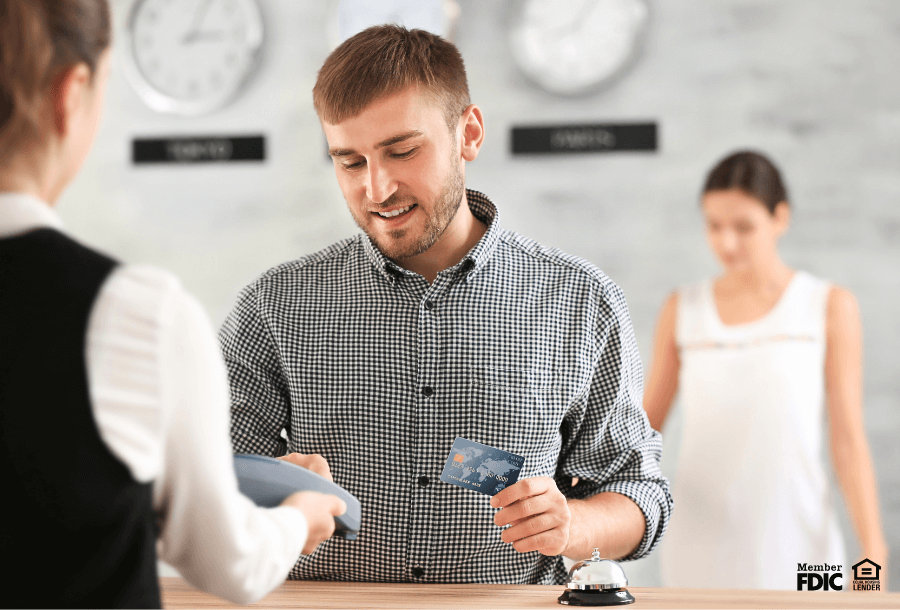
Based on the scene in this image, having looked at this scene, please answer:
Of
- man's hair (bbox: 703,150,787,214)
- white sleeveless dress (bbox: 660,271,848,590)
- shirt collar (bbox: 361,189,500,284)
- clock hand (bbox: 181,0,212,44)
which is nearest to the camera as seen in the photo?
shirt collar (bbox: 361,189,500,284)

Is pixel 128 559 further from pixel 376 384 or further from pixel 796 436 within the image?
pixel 796 436

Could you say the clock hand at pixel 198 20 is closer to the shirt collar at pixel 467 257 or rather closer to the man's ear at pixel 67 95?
the shirt collar at pixel 467 257

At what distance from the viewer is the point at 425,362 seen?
178 cm

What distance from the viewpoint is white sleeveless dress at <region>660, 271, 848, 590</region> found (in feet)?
9.82

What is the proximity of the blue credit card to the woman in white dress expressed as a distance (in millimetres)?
1814

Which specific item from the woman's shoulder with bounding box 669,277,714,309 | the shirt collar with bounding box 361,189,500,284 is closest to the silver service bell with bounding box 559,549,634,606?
the shirt collar with bounding box 361,189,500,284

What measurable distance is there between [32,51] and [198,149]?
3.25 meters

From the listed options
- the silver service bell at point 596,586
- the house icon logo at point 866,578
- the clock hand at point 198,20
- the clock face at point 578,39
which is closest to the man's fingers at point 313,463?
the silver service bell at point 596,586

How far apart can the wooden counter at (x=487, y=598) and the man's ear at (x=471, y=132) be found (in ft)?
3.12

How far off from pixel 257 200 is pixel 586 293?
7.75 feet

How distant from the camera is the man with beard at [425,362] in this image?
5.62ft

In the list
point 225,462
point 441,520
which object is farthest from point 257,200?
point 225,462

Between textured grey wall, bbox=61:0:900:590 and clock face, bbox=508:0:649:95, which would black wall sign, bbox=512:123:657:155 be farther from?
clock face, bbox=508:0:649:95

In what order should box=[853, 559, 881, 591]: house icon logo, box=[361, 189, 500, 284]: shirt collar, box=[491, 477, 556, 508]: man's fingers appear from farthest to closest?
box=[853, 559, 881, 591]: house icon logo → box=[361, 189, 500, 284]: shirt collar → box=[491, 477, 556, 508]: man's fingers
